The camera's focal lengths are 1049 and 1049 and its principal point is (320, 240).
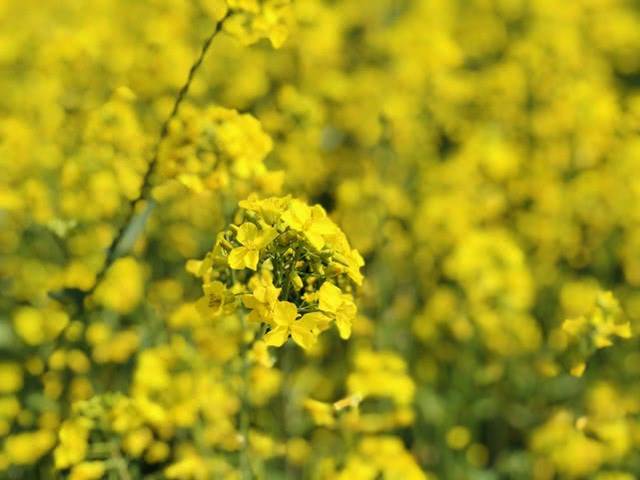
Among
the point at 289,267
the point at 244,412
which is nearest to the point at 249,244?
the point at 289,267

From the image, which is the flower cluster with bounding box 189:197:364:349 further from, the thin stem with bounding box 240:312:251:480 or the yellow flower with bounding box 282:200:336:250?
the thin stem with bounding box 240:312:251:480

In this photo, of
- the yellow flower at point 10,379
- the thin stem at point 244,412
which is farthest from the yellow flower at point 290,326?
the yellow flower at point 10,379

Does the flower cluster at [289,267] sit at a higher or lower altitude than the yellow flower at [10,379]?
lower

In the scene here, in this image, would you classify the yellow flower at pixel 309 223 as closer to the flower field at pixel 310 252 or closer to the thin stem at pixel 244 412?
the flower field at pixel 310 252

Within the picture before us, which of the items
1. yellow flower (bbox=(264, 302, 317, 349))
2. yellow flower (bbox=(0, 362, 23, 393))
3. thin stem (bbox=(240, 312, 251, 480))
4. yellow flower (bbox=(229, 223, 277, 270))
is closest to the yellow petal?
yellow flower (bbox=(264, 302, 317, 349))

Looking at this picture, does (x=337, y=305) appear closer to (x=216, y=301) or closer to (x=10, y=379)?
(x=216, y=301)

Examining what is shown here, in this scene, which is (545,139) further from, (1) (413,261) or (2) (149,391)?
(2) (149,391)
